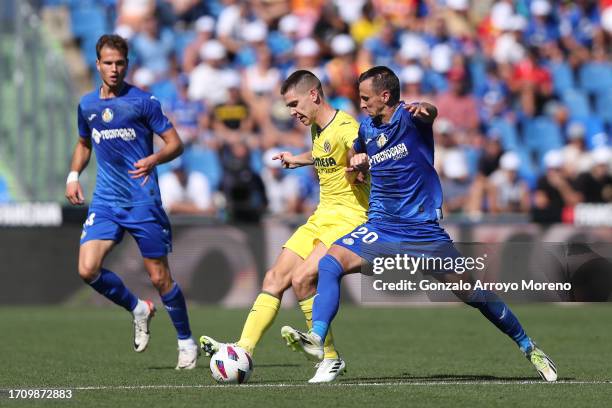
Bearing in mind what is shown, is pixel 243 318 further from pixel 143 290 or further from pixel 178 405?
pixel 178 405

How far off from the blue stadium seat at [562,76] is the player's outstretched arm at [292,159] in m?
13.7

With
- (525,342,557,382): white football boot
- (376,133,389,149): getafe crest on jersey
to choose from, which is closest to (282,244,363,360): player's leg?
(376,133,389,149): getafe crest on jersey

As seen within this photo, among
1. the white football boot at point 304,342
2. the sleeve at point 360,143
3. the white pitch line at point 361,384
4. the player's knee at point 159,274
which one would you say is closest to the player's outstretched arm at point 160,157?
the player's knee at point 159,274

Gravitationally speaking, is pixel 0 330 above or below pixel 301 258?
below

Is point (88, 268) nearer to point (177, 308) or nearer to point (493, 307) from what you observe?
point (177, 308)

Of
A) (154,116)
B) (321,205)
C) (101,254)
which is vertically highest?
(154,116)

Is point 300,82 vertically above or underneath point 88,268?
above

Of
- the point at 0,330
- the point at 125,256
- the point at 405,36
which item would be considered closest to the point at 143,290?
the point at 125,256

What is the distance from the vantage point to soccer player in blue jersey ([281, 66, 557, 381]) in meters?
9.02

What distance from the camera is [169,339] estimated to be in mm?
13422

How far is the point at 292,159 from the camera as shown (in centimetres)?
982

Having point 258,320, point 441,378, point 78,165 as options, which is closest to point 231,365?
point 258,320

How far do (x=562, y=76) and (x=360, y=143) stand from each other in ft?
47.3

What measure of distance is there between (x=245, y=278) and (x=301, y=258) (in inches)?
325
